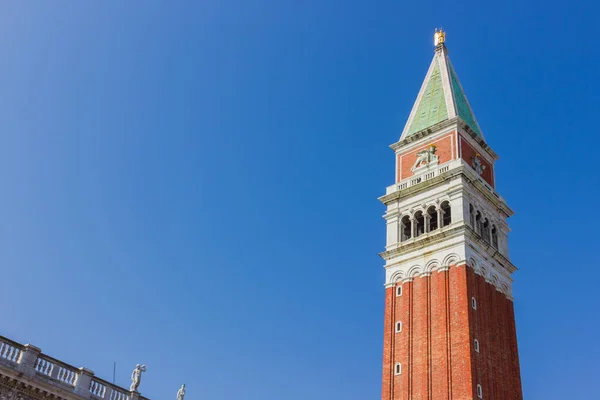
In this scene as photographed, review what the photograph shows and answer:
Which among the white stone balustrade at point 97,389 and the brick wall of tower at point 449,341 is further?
the brick wall of tower at point 449,341

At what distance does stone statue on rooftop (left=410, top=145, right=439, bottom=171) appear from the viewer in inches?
2549

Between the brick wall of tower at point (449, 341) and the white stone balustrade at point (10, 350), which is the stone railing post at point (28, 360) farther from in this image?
the brick wall of tower at point (449, 341)

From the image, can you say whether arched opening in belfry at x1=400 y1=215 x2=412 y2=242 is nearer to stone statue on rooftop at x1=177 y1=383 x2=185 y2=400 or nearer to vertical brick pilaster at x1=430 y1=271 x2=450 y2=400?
vertical brick pilaster at x1=430 y1=271 x2=450 y2=400

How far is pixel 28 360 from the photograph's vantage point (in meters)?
29.0

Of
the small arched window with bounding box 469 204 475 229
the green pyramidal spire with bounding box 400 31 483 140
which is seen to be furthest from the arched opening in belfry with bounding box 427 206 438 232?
the green pyramidal spire with bounding box 400 31 483 140

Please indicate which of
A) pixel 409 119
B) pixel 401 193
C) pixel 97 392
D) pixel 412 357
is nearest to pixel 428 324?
pixel 412 357

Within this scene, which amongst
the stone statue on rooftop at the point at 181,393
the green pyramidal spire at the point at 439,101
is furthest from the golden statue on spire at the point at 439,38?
the stone statue on rooftop at the point at 181,393

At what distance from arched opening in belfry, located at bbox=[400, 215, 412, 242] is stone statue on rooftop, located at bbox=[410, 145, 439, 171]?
5.27m

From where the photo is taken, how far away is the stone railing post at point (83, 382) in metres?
30.6

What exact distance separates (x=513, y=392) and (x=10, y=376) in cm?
3912

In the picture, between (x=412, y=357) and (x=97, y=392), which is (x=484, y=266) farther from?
(x=97, y=392)

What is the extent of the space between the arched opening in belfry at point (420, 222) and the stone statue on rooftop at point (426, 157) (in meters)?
5.28

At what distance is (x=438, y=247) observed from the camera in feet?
192

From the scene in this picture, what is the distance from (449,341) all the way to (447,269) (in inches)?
231
